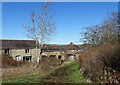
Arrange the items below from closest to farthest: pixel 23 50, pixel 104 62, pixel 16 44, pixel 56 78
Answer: pixel 104 62, pixel 56 78, pixel 23 50, pixel 16 44

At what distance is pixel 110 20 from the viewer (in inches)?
1083

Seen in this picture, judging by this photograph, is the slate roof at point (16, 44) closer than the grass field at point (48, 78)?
No

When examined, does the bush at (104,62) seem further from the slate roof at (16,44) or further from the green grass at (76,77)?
the slate roof at (16,44)

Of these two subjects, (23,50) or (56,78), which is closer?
(56,78)

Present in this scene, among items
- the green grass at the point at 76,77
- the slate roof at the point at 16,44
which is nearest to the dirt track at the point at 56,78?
the green grass at the point at 76,77

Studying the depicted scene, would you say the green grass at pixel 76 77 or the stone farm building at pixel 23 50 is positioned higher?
the stone farm building at pixel 23 50

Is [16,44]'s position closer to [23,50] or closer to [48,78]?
[23,50]

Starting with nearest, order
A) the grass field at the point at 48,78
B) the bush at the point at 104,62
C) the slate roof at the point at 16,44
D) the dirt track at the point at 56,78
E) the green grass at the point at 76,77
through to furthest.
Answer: the bush at the point at 104,62 < the green grass at the point at 76,77 < the grass field at the point at 48,78 < the dirt track at the point at 56,78 < the slate roof at the point at 16,44

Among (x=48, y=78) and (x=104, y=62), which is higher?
(x=104, y=62)

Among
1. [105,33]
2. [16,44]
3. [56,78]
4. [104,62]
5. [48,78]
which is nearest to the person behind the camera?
[104,62]

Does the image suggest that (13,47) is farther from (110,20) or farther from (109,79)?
(109,79)

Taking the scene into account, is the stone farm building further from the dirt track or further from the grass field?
the dirt track

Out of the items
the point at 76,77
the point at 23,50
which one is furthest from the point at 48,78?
the point at 23,50

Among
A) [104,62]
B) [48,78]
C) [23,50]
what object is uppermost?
[104,62]
